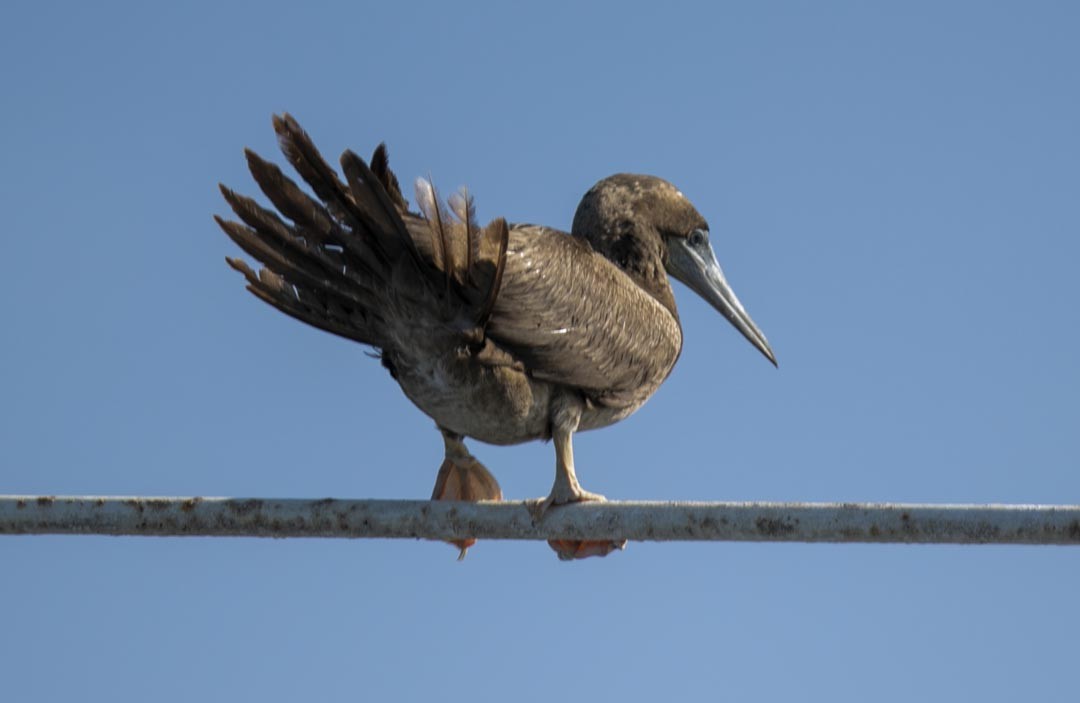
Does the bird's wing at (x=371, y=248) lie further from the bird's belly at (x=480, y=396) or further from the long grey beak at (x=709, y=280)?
the long grey beak at (x=709, y=280)

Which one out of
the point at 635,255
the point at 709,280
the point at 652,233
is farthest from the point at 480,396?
the point at 709,280

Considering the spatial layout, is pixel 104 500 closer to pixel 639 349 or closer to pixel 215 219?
pixel 215 219

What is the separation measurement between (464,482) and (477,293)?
61.1 inches

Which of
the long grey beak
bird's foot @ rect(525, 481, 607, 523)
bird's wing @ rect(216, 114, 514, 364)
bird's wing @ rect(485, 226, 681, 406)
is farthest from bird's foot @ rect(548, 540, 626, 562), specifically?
the long grey beak

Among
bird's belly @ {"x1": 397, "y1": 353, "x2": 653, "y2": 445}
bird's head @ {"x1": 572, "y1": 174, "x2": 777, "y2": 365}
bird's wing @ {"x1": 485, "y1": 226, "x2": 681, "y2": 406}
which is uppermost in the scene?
bird's head @ {"x1": 572, "y1": 174, "x2": 777, "y2": 365}

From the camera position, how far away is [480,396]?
666 centimetres

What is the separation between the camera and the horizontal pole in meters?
4.87

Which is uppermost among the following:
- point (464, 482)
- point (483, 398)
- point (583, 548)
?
point (483, 398)

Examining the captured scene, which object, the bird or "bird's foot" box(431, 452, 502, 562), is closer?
the bird

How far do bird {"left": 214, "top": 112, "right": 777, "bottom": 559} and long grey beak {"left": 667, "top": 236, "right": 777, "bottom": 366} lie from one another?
0.17 m

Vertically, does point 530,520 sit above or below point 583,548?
above

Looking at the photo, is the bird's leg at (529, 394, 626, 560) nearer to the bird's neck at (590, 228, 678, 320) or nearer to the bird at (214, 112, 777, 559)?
the bird at (214, 112, 777, 559)

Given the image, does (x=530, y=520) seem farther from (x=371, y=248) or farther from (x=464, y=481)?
(x=464, y=481)

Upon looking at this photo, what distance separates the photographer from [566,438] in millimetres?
6848
